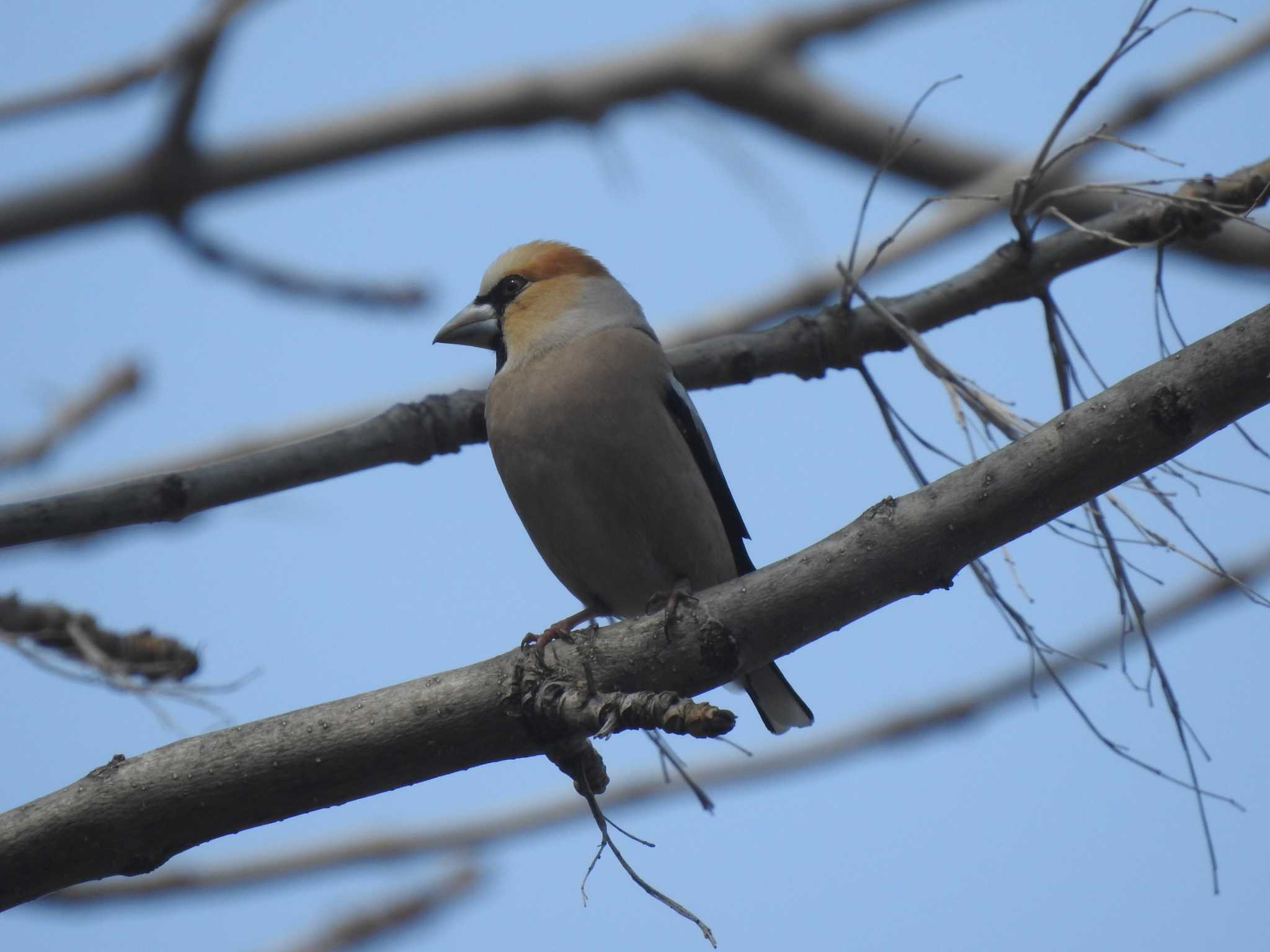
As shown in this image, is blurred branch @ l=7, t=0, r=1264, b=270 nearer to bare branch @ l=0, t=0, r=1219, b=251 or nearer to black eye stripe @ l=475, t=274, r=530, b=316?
bare branch @ l=0, t=0, r=1219, b=251

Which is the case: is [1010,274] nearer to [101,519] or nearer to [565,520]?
[565,520]

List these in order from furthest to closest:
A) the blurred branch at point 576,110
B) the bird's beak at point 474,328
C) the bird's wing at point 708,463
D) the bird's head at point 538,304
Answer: the bird's beak at point 474,328, the bird's head at point 538,304, the bird's wing at point 708,463, the blurred branch at point 576,110

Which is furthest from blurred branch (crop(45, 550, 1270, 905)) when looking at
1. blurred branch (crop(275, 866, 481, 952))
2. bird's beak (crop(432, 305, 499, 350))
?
bird's beak (crop(432, 305, 499, 350))

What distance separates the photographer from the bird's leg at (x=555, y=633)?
3.14 m

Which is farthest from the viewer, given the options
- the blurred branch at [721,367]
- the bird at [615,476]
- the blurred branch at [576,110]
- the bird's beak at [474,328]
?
the bird's beak at [474,328]

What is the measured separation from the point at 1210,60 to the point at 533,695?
430 cm

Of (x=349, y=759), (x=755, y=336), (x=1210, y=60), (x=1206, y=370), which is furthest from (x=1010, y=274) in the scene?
(x=349, y=759)

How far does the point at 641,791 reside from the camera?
6.83 meters

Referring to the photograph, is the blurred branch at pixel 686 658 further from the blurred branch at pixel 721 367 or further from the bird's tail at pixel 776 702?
the bird's tail at pixel 776 702

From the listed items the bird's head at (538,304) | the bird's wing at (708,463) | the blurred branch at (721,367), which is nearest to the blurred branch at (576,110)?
the bird's head at (538,304)

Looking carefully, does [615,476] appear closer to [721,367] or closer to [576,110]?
[721,367]

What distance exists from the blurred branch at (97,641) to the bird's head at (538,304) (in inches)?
76.4

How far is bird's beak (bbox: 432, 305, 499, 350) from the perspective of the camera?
5.74m

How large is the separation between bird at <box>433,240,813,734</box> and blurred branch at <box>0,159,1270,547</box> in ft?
0.63
